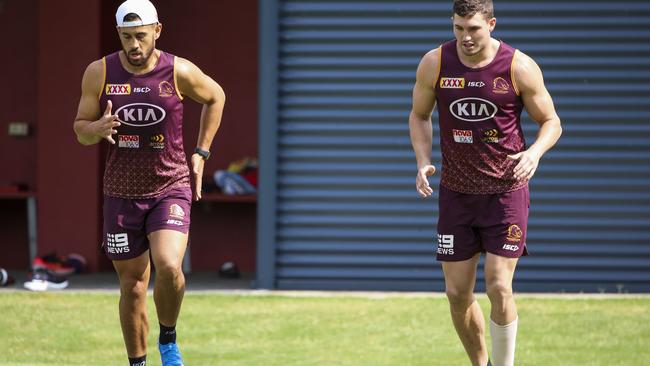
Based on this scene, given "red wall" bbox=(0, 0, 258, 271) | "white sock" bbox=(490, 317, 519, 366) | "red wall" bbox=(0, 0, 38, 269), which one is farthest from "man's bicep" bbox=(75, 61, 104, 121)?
"red wall" bbox=(0, 0, 38, 269)

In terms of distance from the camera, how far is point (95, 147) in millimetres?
13570

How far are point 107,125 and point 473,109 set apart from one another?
2.00m

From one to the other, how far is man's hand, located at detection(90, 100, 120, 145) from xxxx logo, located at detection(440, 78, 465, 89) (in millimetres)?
1795

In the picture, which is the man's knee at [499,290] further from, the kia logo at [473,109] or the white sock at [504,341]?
the kia logo at [473,109]

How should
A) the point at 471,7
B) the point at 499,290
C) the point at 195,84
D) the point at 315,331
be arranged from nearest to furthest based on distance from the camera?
the point at 471,7
the point at 499,290
the point at 195,84
the point at 315,331

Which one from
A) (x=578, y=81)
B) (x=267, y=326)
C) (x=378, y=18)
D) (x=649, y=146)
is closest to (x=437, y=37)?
(x=378, y=18)

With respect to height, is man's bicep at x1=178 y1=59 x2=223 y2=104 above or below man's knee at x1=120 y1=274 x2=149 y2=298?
above

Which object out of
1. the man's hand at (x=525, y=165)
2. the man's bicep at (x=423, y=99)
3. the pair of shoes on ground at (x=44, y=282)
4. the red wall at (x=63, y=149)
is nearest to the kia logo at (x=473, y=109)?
the man's bicep at (x=423, y=99)

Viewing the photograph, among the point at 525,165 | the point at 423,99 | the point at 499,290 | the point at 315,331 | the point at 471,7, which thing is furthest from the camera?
the point at 315,331

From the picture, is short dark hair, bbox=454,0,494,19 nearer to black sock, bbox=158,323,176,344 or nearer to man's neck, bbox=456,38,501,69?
man's neck, bbox=456,38,501,69

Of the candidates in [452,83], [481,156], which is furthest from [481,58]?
[481,156]

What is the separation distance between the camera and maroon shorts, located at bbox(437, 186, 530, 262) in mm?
7066

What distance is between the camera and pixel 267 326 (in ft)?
33.2

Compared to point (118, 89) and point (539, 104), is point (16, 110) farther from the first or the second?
point (539, 104)
